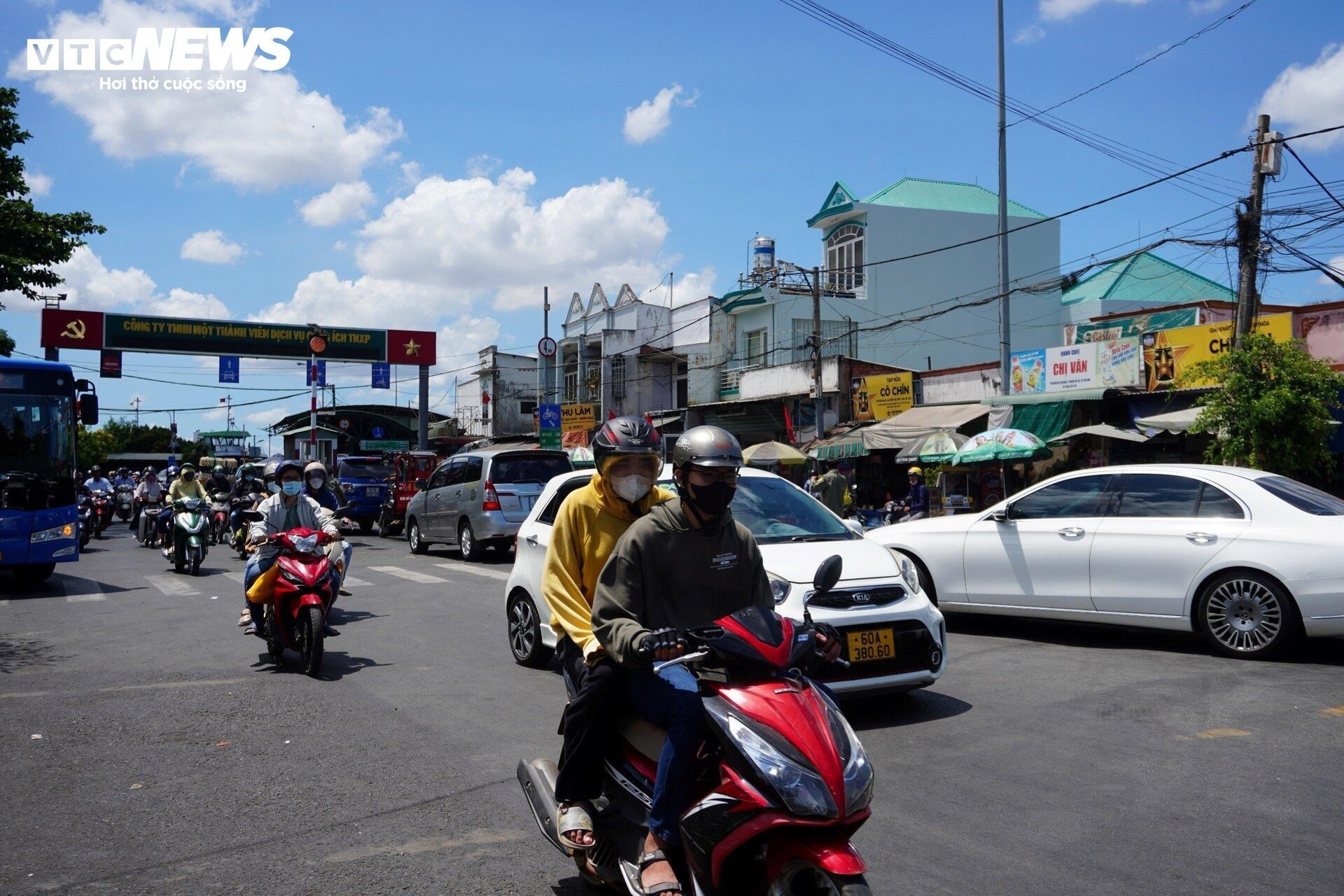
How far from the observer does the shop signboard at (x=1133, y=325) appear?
74.2 ft

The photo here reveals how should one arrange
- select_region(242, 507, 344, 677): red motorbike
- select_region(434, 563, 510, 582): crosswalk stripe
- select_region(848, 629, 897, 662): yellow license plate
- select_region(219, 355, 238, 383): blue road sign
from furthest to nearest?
1. select_region(219, 355, 238, 383): blue road sign
2. select_region(434, 563, 510, 582): crosswalk stripe
3. select_region(242, 507, 344, 677): red motorbike
4. select_region(848, 629, 897, 662): yellow license plate

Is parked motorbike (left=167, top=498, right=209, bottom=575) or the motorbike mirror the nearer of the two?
the motorbike mirror

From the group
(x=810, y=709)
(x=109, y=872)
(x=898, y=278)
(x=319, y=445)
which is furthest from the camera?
(x=319, y=445)

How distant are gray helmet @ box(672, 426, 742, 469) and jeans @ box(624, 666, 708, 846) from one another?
740 millimetres

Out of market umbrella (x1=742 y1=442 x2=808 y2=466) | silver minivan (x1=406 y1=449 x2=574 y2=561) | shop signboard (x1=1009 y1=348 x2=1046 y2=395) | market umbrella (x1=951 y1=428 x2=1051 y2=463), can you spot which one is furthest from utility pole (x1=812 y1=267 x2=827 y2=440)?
silver minivan (x1=406 y1=449 x2=574 y2=561)

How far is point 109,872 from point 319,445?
2204 inches

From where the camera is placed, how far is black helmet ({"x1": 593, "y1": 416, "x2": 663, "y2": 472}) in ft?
13.1

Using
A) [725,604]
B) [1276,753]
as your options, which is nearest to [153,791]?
[725,604]

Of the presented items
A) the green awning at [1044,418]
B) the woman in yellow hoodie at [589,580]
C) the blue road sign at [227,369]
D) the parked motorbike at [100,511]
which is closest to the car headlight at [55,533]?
the parked motorbike at [100,511]

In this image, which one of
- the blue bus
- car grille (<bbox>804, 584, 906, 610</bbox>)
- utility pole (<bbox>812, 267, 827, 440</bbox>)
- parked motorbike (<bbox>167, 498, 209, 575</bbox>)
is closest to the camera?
car grille (<bbox>804, 584, 906, 610</bbox>)

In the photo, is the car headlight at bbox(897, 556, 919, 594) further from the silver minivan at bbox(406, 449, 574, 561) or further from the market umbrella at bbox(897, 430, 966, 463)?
the market umbrella at bbox(897, 430, 966, 463)

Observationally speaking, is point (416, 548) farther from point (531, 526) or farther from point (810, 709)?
point (810, 709)

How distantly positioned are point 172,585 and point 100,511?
44.0 ft

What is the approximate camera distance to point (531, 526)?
8461 mm
